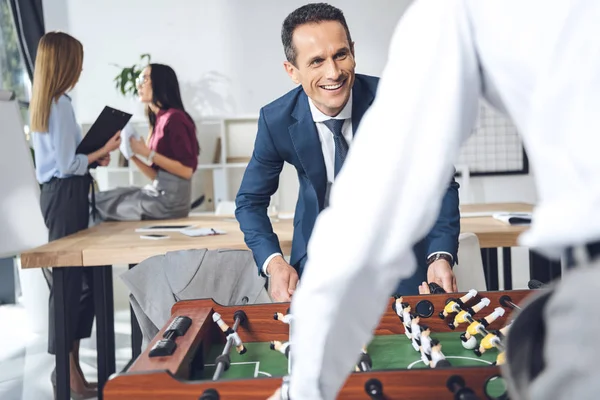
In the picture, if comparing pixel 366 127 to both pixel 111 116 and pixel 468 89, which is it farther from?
pixel 111 116

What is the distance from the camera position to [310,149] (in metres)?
2.08

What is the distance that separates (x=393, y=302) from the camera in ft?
4.82

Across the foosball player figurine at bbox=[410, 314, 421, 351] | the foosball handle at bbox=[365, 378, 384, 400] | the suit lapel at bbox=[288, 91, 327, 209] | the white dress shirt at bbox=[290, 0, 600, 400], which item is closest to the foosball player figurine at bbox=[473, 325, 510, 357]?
the foosball player figurine at bbox=[410, 314, 421, 351]

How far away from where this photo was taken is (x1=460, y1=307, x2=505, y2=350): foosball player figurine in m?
1.28

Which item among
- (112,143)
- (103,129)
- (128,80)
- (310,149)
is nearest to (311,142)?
(310,149)

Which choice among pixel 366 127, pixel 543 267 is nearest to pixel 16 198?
pixel 543 267

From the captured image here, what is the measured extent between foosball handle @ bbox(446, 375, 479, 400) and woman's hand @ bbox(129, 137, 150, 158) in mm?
2875

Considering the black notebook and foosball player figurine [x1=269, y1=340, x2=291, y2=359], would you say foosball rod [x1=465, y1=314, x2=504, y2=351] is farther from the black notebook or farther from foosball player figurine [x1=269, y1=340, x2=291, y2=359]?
the black notebook

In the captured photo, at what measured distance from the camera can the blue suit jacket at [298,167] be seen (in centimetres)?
207

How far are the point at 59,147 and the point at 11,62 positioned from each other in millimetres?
2608

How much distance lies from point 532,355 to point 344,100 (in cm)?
143

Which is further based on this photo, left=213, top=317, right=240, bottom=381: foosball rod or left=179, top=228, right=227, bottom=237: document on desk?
left=179, top=228, right=227, bottom=237: document on desk

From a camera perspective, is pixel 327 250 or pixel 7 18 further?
pixel 7 18

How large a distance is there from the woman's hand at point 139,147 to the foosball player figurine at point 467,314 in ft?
8.28
